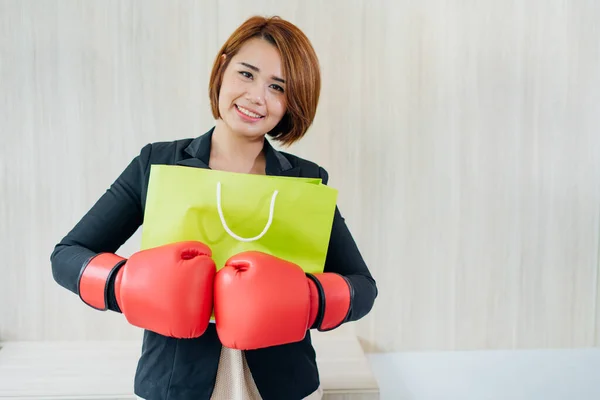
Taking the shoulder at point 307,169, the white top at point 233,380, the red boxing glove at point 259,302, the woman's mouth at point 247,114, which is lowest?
the white top at point 233,380

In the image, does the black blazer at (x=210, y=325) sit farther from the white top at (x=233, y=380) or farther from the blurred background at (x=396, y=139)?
the blurred background at (x=396, y=139)

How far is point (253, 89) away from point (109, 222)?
326mm

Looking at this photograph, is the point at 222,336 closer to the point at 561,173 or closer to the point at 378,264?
the point at 378,264

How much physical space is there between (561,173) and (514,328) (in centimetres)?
51

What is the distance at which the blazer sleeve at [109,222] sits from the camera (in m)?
0.82

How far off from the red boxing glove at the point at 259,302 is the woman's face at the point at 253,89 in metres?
0.26

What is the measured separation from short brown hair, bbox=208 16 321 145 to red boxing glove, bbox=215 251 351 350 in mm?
300

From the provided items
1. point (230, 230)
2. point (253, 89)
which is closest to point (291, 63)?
point (253, 89)

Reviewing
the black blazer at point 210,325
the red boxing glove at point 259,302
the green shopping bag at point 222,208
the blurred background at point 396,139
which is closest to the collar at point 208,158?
the black blazer at point 210,325

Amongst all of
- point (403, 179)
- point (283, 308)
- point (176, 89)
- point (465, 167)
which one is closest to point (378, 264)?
point (403, 179)

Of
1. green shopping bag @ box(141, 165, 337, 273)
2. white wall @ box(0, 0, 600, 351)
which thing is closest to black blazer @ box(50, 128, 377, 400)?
green shopping bag @ box(141, 165, 337, 273)

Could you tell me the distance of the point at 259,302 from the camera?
2.26ft

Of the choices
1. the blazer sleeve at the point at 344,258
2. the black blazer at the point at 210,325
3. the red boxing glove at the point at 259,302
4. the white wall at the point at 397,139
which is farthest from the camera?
the white wall at the point at 397,139

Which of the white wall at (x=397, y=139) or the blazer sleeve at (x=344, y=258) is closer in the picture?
the blazer sleeve at (x=344, y=258)
